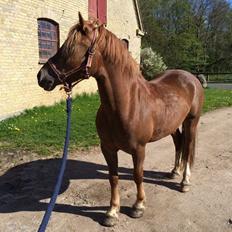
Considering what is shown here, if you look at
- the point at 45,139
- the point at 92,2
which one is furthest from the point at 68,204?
the point at 92,2

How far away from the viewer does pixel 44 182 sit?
4914 millimetres

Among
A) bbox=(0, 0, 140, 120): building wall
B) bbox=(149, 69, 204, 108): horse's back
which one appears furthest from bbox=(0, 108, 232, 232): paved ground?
bbox=(0, 0, 140, 120): building wall

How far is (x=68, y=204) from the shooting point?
4.24m

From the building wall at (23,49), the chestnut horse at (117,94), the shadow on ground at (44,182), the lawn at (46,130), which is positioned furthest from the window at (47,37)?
the chestnut horse at (117,94)

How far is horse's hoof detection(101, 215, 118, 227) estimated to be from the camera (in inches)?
147

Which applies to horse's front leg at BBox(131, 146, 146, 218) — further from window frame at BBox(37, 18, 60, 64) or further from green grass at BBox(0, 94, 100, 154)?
window frame at BBox(37, 18, 60, 64)

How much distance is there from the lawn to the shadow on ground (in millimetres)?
744

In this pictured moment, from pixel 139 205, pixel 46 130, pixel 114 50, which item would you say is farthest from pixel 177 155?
pixel 46 130

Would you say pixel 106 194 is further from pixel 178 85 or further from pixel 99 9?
pixel 99 9

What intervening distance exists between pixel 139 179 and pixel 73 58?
5.10 ft

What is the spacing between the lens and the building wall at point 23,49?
9453mm

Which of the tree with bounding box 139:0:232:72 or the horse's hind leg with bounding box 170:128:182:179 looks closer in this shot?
the horse's hind leg with bounding box 170:128:182:179

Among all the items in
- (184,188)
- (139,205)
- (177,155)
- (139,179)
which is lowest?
(184,188)

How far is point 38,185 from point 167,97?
2.13 meters
